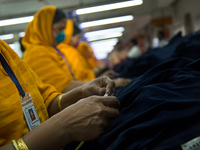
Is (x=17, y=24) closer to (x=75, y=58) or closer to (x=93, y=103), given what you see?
(x=75, y=58)

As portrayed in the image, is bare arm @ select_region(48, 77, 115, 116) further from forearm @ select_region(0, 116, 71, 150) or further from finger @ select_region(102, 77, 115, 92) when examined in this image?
→ forearm @ select_region(0, 116, 71, 150)

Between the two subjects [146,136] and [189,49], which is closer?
[146,136]

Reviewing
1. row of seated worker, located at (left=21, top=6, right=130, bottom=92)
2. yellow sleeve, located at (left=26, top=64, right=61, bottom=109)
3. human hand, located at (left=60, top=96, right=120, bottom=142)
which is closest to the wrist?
human hand, located at (left=60, top=96, right=120, bottom=142)

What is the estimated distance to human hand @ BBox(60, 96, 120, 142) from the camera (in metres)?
0.51

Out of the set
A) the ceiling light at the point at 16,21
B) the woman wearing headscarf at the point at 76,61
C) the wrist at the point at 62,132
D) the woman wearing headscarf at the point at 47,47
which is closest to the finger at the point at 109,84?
the wrist at the point at 62,132

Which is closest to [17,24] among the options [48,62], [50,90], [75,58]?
[75,58]

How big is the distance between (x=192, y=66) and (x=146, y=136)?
11.5 inches

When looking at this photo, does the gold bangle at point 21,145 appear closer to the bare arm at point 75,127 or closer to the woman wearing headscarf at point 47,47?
the bare arm at point 75,127

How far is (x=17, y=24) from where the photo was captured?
571cm

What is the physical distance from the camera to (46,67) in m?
1.32

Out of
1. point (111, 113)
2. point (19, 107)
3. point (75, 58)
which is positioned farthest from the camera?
point (75, 58)

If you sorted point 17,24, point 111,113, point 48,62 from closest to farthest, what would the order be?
point 111,113 → point 48,62 → point 17,24

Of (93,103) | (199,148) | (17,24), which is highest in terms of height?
(17,24)

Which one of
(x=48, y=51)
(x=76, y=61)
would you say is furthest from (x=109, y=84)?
(x=76, y=61)
